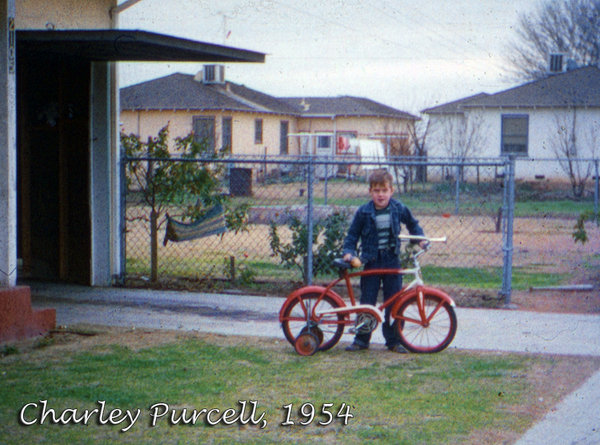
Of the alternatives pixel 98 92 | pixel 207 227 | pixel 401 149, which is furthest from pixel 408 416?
pixel 401 149

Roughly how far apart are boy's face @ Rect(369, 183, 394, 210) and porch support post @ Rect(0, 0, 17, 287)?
3154 millimetres

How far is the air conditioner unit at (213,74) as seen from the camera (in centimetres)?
4000

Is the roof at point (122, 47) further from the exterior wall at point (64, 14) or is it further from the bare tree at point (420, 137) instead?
the bare tree at point (420, 137)

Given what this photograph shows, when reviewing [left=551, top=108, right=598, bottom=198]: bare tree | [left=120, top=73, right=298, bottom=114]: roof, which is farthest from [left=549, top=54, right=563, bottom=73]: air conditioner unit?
[left=120, top=73, right=298, bottom=114]: roof

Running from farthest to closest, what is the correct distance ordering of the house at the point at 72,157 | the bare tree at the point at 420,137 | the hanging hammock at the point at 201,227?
the bare tree at the point at 420,137 < the hanging hammock at the point at 201,227 < the house at the point at 72,157

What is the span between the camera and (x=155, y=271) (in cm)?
1098

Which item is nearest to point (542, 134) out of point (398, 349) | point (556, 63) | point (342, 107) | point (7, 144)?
point (556, 63)

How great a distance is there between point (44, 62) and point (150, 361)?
5.19 metres

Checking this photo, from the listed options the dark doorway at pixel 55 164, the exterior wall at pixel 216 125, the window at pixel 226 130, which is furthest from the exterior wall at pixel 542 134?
the dark doorway at pixel 55 164

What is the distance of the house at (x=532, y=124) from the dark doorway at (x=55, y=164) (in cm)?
2388

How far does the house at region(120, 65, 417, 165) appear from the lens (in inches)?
1452

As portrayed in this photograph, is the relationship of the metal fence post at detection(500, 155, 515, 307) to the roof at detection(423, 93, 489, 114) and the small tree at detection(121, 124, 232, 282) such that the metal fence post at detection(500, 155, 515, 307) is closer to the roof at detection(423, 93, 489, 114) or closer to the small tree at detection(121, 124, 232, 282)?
the small tree at detection(121, 124, 232, 282)

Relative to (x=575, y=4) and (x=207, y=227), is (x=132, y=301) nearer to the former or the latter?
(x=207, y=227)

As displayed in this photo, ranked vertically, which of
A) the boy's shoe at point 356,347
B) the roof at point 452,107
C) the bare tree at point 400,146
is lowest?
the boy's shoe at point 356,347
